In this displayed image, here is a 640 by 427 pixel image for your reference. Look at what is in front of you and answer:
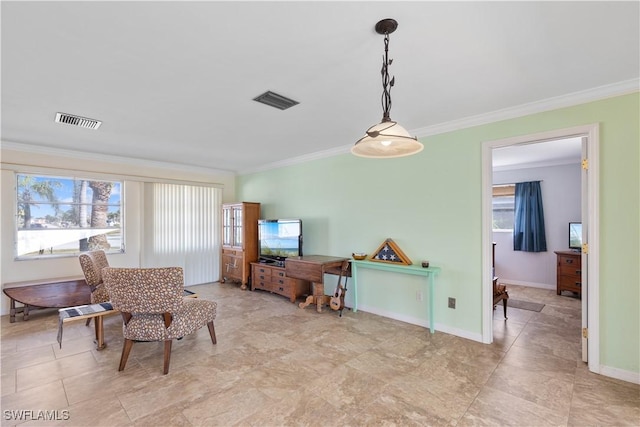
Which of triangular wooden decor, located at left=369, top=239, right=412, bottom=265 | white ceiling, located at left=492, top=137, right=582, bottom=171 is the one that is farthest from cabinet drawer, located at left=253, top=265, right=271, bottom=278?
white ceiling, located at left=492, top=137, right=582, bottom=171

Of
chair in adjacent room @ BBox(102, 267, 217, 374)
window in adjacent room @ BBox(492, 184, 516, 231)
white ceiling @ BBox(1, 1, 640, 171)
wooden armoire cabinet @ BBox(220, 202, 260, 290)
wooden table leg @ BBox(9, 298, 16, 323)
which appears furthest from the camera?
window in adjacent room @ BBox(492, 184, 516, 231)

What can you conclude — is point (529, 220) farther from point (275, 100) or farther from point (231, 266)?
point (231, 266)

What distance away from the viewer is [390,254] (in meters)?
3.79

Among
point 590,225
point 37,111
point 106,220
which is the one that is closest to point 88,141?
point 37,111

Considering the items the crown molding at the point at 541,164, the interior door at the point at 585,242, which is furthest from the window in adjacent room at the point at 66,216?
the crown molding at the point at 541,164

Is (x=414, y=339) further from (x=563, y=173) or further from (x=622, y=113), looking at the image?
(x=563, y=173)

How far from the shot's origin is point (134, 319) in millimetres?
2557

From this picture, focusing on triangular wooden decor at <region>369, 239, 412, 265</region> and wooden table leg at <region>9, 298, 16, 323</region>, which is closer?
triangular wooden decor at <region>369, 239, 412, 265</region>

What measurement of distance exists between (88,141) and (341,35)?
Result: 4087 mm

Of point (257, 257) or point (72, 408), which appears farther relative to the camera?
point (257, 257)

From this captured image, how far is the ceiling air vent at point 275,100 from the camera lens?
262cm

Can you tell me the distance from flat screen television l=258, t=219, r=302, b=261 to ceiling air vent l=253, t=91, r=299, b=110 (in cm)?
237

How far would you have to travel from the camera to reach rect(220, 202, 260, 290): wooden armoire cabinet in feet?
18.3

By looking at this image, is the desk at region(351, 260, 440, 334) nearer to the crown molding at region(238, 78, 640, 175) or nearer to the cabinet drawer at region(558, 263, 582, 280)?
the crown molding at region(238, 78, 640, 175)
